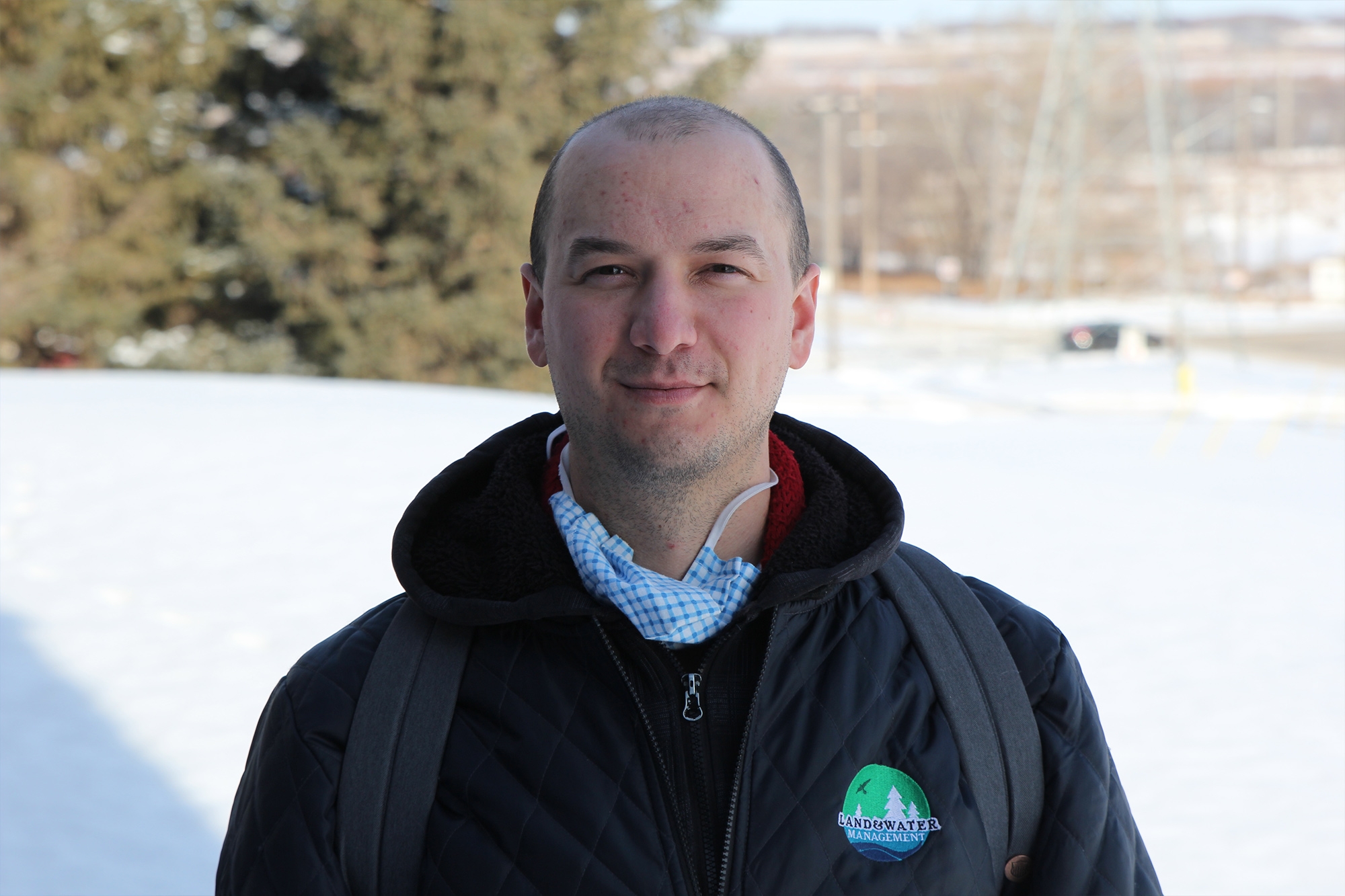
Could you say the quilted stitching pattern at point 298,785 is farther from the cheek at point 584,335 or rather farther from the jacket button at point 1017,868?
the jacket button at point 1017,868

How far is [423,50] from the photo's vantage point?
2086 centimetres

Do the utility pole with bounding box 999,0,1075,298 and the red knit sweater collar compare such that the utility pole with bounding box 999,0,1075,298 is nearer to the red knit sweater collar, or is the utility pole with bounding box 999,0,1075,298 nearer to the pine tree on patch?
the red knit sweater collar

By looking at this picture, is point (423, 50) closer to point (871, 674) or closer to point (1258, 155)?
point (871, 674)

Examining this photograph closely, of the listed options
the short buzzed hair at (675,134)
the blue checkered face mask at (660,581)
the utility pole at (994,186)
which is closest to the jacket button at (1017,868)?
the blue checkered face mask at (660,581)

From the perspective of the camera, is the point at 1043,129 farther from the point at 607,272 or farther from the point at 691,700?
the point at 691,700

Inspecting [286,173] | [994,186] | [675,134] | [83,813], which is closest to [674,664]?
[675,134]

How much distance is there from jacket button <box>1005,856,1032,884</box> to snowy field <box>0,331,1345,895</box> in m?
3.30

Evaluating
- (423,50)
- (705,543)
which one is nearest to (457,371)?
(423,50)

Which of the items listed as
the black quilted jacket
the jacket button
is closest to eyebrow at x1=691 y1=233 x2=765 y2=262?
the black quilted jacket

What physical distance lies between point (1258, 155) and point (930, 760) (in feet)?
242

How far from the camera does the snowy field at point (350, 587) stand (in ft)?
16.3

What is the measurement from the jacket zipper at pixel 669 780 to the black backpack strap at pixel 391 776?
207mm

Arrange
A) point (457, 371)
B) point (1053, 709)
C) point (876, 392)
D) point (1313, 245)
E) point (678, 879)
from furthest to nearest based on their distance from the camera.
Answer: point (1313, 245)
point (876, 392)
point (457, 371)
point (1053, 709)
point (678, 879)

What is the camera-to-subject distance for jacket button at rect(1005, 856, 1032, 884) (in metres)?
1.64
